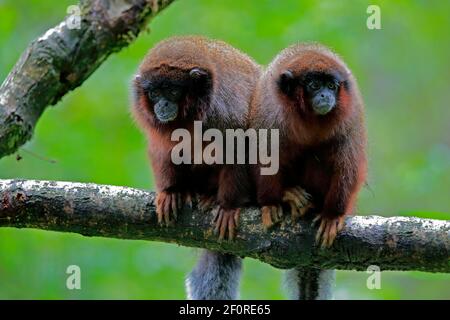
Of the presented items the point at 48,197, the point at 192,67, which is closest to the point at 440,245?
the point at 192,67

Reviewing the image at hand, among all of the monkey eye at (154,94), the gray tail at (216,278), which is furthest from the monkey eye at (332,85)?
the gray tail at (216,278)

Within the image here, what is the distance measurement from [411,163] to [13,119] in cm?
581

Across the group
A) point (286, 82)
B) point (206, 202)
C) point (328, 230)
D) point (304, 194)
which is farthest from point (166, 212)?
point (286, 82)

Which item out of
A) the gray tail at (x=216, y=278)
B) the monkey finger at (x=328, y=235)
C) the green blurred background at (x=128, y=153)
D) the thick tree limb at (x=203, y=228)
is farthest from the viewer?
the green blurred background at (x=128, y=153)

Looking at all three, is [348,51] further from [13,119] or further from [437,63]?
[13,119]

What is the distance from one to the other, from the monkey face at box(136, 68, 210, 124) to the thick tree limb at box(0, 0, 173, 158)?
148 cm

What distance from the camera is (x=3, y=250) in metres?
7.63

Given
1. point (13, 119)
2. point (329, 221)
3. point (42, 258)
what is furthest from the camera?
point (42, 258)

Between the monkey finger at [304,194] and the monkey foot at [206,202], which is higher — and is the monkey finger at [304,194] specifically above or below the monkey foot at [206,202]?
above

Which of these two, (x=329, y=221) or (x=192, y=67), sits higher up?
(x=192, y=67)

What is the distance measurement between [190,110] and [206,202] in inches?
23.5

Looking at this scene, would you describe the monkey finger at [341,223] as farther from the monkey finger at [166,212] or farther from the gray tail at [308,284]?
the monkey finger at [166,212]

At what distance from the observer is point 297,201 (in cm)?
452

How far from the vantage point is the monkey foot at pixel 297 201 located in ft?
14.6
